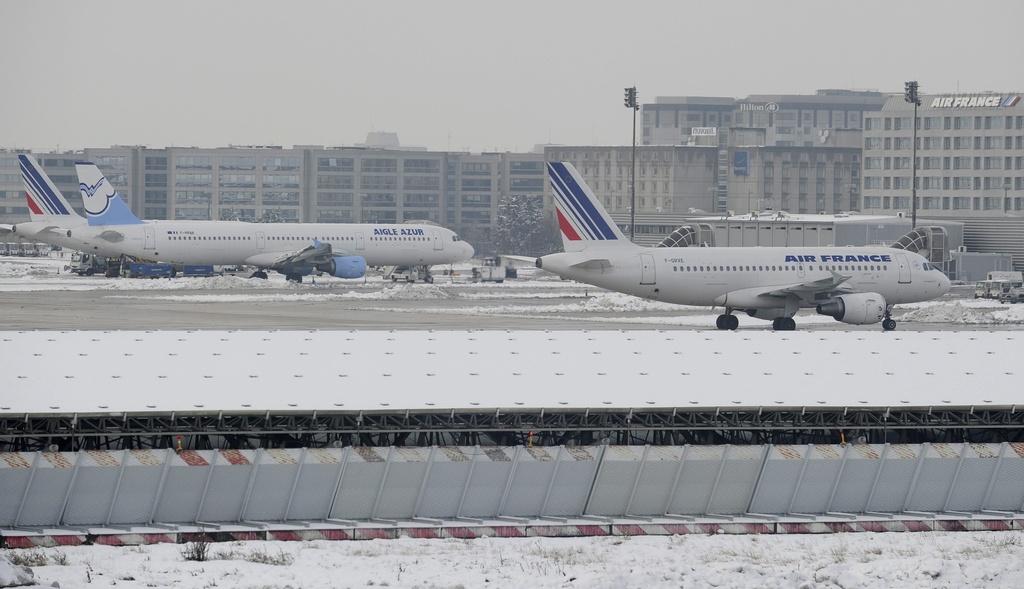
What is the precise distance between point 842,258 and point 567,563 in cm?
3715

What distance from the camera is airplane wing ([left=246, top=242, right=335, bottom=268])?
315 ft

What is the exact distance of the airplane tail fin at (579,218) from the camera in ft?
187

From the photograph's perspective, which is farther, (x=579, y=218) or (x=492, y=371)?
(x=579, y=218)

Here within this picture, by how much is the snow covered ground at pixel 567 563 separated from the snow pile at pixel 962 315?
38.0 metres

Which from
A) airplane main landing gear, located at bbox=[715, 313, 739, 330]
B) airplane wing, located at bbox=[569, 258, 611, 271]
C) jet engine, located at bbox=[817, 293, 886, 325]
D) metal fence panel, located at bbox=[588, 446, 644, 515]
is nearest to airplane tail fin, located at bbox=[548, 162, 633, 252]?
airplane wing, located at bbox=[569, 258, 611, 271]

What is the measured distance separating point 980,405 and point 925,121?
141 metres

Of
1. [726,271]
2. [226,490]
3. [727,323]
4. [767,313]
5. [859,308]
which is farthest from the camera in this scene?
[767,313]

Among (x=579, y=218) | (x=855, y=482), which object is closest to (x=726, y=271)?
(x=579, y=218)

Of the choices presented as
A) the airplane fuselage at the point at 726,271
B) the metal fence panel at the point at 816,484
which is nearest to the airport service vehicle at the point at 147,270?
the airplane fuselage at the point at 726,271

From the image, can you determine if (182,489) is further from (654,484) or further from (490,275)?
(490,275)

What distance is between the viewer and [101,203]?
9881 centimetres

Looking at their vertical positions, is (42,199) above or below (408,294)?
above

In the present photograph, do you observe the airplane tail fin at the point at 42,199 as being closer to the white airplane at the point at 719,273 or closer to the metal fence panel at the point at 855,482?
the white airplane at the point at 719,273

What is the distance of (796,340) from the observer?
33.8 meters
